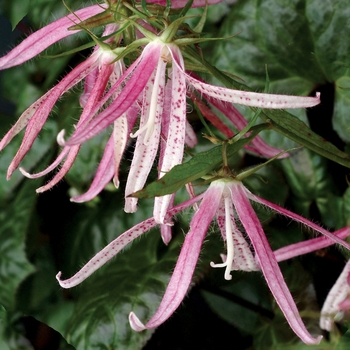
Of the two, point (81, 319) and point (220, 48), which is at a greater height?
point (220, 48)

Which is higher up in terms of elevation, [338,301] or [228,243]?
[228,243]

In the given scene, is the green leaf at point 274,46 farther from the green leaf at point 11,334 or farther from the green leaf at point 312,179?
the green leaf at point 11,334

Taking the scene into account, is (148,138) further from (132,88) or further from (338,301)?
(338,301)

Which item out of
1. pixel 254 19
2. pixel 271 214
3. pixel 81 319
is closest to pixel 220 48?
pixel 254 19

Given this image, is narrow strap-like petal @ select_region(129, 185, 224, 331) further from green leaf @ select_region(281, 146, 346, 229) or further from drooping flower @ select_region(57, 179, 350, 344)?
green leaf @ select_region(281, 146, 346, 229)

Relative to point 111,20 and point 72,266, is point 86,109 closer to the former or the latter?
point 111,20

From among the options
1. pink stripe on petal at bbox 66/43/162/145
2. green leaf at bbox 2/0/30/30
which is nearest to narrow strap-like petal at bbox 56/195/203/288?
pink stripe on petal at bbox 66/43/162/145

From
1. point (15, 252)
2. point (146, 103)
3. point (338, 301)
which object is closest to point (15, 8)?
point (15, 252)

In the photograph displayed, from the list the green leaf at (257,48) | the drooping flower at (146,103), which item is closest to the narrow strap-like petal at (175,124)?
the drooping flower at (146,103)
